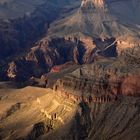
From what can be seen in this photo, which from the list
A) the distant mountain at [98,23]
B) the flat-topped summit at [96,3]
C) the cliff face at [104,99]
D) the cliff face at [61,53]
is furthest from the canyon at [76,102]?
the flat-topped summit at [96,3]

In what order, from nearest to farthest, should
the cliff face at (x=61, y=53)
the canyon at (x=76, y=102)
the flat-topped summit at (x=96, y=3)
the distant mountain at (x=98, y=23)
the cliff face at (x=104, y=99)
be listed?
1. the cliff face at (x=104, y=99)
2. the canyon at (x=76, y=102)
3. the cliff face at (x=61, y=53)
4. the distant mountain at (x=98, y=23)
5. the flat-topped summit at (x=96, y=3)

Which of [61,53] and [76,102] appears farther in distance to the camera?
[61,53]

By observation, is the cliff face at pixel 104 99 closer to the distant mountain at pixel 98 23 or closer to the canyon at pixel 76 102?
the canyon at pixel 76 102

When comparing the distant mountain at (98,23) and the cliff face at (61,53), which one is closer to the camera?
the cliff face at (61,53)

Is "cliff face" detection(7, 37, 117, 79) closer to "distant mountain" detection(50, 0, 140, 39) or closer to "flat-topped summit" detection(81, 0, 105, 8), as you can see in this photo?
"distant mountain" detection(50, 0, 140, 39)

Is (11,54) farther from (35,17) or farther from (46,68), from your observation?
(35,17)

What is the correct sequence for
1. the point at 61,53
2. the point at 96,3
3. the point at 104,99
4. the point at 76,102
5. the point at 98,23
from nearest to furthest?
the point at 104,99 → the point at 76,102 → the point at 61,53 → the point at 98,23 → the point at 96,3

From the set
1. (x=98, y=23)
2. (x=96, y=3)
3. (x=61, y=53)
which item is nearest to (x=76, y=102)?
(x=61, y=53)

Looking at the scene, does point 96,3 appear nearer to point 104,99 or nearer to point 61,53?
point 61,53

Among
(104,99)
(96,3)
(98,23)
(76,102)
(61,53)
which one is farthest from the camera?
(96,3)

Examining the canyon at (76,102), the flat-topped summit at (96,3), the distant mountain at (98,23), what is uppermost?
the flat-topped summit at (96,3)

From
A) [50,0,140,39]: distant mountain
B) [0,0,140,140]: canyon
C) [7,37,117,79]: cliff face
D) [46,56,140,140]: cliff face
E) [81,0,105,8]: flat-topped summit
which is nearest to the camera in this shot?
[46,56,140,140]: cliff face

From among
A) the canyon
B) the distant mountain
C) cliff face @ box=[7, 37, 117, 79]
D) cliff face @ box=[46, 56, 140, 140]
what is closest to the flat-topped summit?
the distant mountain
